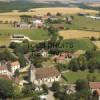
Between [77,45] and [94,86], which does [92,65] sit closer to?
[94,86]

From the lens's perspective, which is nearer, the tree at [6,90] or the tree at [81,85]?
the tree at [6,90]

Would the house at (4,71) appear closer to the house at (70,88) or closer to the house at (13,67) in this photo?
the house at (13,67)

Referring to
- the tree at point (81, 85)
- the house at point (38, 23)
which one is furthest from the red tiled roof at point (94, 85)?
the house at point (38, 23)

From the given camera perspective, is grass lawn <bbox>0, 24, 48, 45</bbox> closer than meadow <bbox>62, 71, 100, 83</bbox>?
No

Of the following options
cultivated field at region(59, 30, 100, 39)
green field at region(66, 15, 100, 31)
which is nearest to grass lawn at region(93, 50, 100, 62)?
cultivated field at region(59, 30, 100, 39)

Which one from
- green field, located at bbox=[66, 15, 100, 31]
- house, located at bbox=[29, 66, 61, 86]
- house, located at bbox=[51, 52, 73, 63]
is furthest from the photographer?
green field, located at bbox=[66, 15, 100, 31]

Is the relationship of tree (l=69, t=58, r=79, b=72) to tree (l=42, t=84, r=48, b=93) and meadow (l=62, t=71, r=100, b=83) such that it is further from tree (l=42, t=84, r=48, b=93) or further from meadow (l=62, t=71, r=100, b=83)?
tree (l=42, t=84, r=48, b=93)

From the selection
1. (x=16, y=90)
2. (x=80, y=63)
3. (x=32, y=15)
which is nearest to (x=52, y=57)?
(x=80, y=63)
